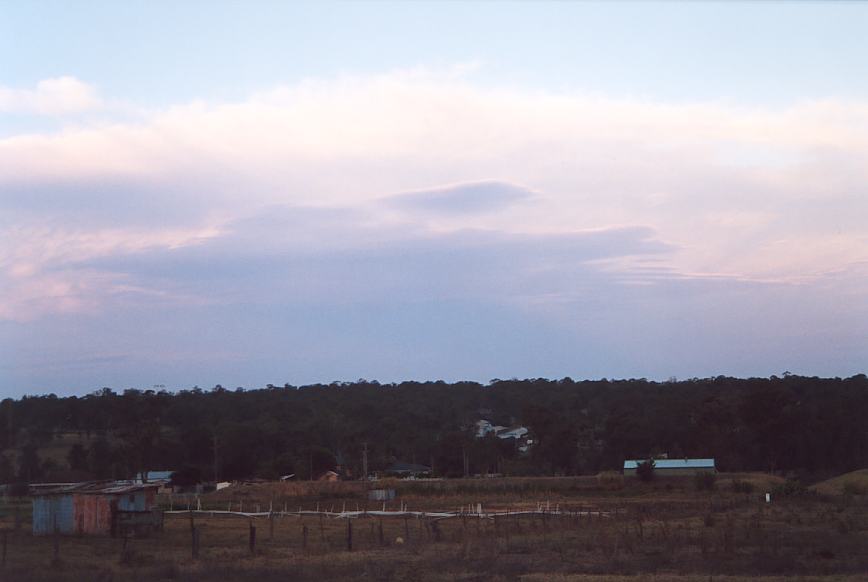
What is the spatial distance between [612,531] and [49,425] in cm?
8759

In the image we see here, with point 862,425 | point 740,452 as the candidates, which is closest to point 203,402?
point 740,452

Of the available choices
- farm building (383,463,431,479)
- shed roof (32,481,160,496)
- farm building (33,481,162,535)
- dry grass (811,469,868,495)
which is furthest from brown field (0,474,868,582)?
farm building (383,463,431,479)

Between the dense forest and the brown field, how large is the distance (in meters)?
37.3

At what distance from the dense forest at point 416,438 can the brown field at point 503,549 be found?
37337 millimetres

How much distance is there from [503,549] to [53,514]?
21.4 metres

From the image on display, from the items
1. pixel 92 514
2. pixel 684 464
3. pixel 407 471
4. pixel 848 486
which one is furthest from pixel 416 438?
pixel 92 514

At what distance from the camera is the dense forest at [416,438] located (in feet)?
295

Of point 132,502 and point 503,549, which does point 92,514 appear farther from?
point 503,549

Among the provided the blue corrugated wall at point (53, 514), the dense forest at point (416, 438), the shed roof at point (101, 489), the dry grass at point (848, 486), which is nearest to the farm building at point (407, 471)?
the dense forest at point (416, 438)

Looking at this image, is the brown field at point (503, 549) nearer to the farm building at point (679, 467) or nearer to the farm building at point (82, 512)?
the farm building at point (82, 512)

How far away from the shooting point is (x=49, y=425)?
108000 millimetres

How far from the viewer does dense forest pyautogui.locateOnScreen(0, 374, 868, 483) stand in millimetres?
90062

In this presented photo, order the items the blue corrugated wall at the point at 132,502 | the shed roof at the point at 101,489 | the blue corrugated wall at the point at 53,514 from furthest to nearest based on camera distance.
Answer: the blue corrugated wall at the point at 132,502, the shed roof at the point at 101,489, the blue corrugated wall at the point at 53,514

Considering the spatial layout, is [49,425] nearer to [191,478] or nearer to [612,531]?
[191,478]
